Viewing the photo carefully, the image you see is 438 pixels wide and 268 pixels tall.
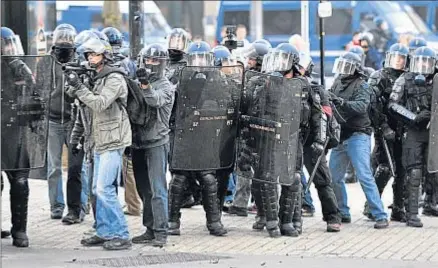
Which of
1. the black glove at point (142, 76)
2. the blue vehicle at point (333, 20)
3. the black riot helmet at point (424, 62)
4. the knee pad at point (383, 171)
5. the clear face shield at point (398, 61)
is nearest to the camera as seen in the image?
the black glove at point (142, 76)

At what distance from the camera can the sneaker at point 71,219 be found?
11359mm

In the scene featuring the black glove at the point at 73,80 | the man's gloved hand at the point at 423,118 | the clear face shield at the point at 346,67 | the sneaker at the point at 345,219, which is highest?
the clear face shield at the point at 346,67

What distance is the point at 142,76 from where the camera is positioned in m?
9.77

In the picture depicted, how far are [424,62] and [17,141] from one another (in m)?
3.96

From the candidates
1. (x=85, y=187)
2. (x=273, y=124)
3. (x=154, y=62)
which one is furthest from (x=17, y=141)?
(x=273, y=124)

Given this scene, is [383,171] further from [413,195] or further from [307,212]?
[307,212]

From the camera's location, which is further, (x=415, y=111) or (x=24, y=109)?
(x=415, y=111)

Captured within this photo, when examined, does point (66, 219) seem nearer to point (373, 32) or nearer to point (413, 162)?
point (413, 162)

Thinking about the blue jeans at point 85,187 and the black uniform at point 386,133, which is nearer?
the blue jeans at point 85,187

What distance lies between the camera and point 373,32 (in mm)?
27391

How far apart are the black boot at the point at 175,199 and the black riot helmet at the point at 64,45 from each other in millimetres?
1668

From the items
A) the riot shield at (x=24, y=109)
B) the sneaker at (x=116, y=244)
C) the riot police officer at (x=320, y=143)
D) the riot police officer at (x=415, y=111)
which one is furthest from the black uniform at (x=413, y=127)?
the riot shield at (x=24, y=109)

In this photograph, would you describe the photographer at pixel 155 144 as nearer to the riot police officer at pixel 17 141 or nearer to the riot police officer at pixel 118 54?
the riot police officer at pixel 118 54

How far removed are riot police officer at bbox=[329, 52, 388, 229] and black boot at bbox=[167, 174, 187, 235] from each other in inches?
67.4
